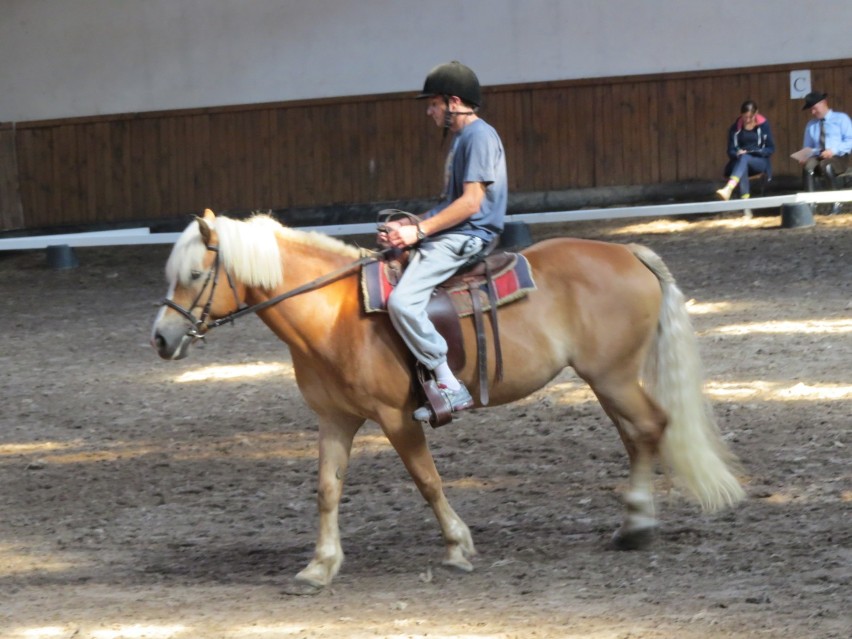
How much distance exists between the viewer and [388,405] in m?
5.27

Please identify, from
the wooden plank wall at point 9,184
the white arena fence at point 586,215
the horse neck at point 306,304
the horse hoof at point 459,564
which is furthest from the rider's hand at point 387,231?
the wooden plank wall at point 9,184

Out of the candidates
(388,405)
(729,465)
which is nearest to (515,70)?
(729,465)

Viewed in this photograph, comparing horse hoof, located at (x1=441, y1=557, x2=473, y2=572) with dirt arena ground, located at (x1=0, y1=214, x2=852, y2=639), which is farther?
horse hoof, located at (x1=441, y1=557, x2=473, y2=572)

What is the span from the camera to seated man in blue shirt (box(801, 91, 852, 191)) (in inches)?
600

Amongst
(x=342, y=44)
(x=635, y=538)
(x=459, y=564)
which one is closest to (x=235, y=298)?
(x=459, y=564)

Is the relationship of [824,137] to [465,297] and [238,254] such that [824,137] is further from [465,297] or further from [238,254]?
[238,254]

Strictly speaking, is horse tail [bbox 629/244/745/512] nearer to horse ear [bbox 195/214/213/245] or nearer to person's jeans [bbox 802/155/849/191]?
horse ear [bbox 195/214/213/245]

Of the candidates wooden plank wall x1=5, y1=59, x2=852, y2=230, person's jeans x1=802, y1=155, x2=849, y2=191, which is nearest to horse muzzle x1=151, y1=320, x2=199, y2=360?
person's jeans x1=802, y1=155, x2=849, y2=191

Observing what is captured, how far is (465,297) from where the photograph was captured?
5.49 metres

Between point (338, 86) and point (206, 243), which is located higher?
point (338, 86)

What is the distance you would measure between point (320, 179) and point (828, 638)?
14873 millimetres

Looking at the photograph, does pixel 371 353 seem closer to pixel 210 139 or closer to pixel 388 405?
pixel 388 405

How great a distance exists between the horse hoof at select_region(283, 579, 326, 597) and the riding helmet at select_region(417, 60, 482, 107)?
217 cm

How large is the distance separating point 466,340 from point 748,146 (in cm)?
1115
